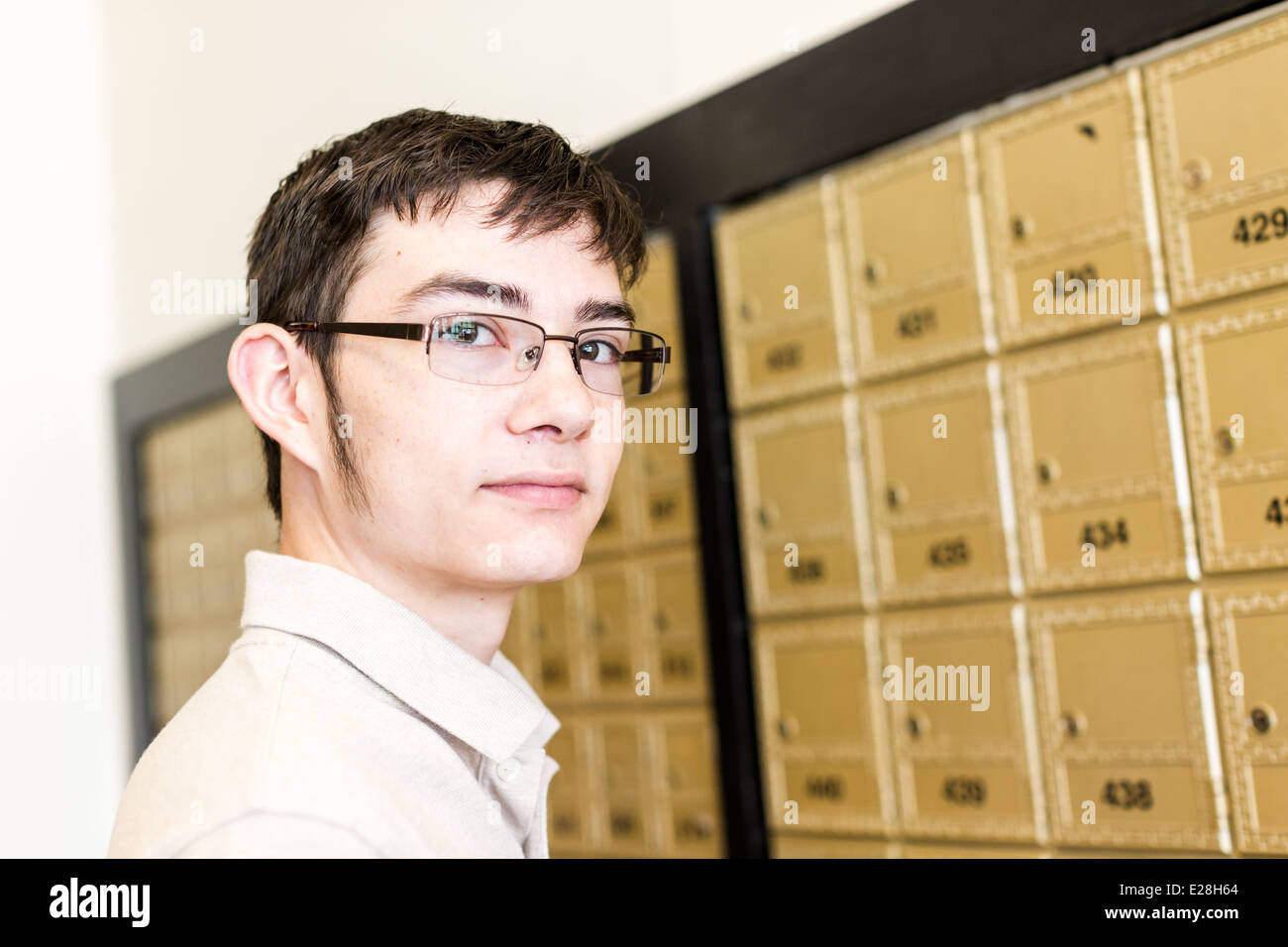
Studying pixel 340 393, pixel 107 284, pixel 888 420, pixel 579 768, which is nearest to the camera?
pixel 340 393

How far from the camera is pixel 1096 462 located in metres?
1.61

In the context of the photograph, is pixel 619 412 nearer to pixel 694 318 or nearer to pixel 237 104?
pixel 694 318

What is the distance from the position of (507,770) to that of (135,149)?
Result: 2.47 metres

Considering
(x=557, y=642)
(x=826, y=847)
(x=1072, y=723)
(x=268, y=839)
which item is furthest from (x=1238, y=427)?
(x=557, y=642)

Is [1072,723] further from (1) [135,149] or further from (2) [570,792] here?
(1) [135,149]

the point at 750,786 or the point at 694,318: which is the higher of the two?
the point at 694,318

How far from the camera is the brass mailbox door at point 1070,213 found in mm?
1549

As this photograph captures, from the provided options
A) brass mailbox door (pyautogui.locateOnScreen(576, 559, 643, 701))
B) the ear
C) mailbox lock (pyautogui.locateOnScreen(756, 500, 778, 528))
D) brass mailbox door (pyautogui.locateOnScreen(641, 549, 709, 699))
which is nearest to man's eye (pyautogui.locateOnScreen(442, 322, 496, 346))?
the ear

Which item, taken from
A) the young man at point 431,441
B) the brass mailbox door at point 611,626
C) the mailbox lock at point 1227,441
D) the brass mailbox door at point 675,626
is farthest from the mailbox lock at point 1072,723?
the young man at point 431,441

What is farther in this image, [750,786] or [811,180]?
[750,786]

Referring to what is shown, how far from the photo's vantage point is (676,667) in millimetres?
2197

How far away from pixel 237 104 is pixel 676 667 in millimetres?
1398
